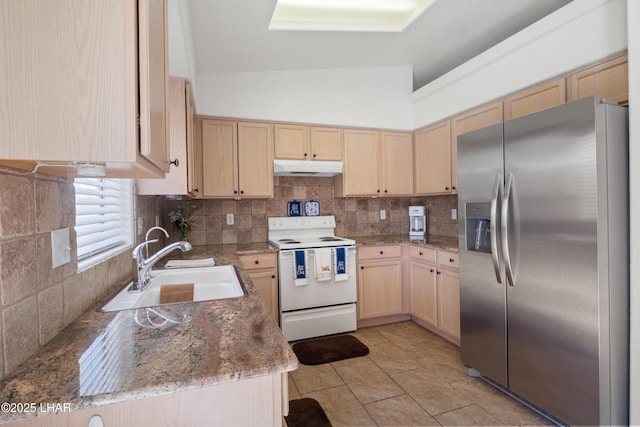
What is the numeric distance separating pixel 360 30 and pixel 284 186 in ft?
5.48

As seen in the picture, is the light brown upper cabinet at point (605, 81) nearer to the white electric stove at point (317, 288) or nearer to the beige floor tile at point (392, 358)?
the white electric stove at point (317, 288)

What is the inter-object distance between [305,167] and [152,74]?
2.35 metres

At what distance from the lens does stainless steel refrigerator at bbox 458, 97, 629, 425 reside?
1.46 metres

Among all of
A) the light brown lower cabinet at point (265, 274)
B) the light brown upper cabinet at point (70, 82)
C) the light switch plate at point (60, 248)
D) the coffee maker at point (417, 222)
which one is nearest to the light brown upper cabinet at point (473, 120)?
the coffee maker at point (417, 222)

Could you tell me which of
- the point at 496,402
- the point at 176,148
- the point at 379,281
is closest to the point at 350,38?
the point at 176,148

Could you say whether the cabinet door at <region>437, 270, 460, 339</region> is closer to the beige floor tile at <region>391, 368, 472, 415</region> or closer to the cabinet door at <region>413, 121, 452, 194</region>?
the beige floor tile at <region>391, 368, 472, 415</region>

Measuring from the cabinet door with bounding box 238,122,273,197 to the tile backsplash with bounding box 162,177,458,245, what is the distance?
11.5 inches

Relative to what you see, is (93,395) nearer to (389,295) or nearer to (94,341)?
(94,341)

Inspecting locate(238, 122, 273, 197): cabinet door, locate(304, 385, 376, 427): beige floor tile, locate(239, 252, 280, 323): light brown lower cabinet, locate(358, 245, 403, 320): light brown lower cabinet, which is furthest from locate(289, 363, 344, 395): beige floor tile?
locate(238, 122, 273, 197): cabinet door

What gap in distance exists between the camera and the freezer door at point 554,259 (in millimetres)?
1476

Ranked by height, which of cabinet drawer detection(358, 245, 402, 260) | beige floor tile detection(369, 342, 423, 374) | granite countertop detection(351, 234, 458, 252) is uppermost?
granite countertop detection(351, 234, 458, 252)

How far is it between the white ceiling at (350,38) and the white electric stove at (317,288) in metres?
1.70

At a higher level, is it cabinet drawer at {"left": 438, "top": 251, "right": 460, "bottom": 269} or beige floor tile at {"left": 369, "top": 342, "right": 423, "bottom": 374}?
cabinet drawer at {"left": 438, "top": 251, "right": 460, "bottom": 269}

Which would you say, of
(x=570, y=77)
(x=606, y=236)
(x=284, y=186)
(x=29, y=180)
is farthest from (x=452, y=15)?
(x=29, y=180)
